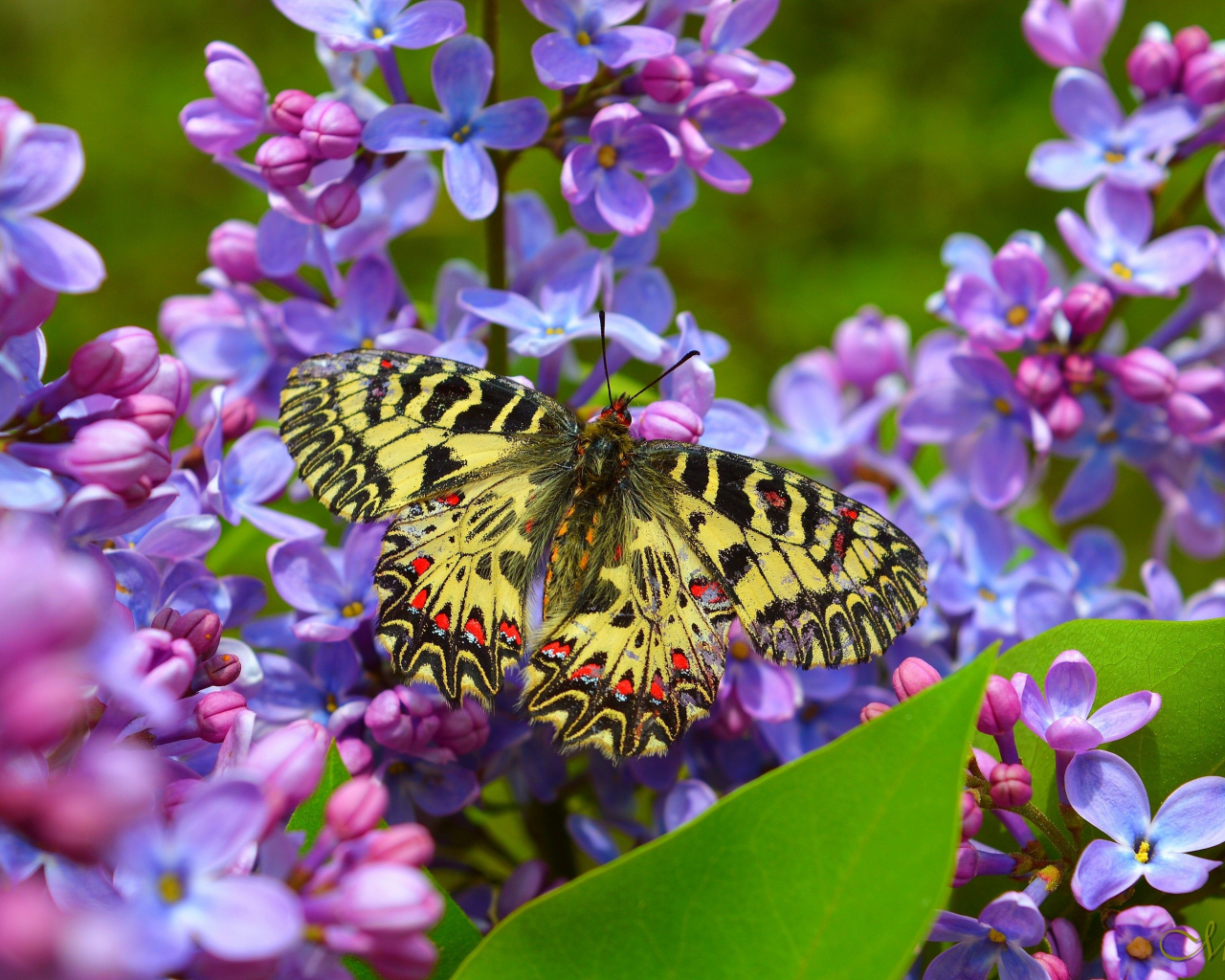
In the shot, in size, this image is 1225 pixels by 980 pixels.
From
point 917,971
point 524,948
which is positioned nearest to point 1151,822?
point 917,971

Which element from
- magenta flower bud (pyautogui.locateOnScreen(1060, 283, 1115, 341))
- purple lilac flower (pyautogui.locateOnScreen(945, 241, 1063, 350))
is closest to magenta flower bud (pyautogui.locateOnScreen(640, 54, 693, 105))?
purple lilac flower (pyautogui.locateOnScreen(945, 241, 1063, 350))

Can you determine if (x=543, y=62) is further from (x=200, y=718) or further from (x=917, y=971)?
(x=917, y=971)

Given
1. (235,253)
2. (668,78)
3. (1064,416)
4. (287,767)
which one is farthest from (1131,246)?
(287,767)

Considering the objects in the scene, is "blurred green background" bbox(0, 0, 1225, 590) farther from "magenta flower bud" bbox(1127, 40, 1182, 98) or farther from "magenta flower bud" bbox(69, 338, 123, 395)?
"magenta flower bud" bbox(69, 338, 123, 395)

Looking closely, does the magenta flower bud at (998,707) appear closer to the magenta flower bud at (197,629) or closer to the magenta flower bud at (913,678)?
the magenta flower bud at (913,678)

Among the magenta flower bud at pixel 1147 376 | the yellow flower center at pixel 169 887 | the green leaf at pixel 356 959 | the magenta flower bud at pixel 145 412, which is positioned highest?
the magenta flower bud at pixel 145 412

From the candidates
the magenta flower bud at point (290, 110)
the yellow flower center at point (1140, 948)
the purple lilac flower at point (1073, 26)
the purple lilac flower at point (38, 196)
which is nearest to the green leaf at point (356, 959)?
the purple lilac flower at point (38, 196)

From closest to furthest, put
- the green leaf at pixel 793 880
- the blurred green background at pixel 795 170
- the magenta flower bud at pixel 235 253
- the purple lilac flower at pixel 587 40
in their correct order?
the green leaf at pixel 793 880 < the purple lilac flower at pixel 587 40 < the magenta flower bud at pixel 235 253 < the blurred green background at pixel 795 170

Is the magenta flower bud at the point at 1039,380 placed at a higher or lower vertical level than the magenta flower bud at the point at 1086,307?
lower
